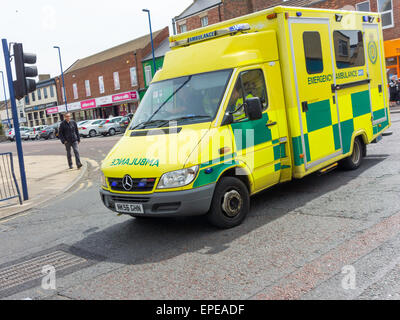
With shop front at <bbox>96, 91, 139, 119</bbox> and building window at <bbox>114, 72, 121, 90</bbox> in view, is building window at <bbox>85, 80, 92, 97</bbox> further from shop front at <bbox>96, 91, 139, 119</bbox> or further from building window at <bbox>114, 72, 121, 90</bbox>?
building window at <bbox>114, 72, 121, 90</bbox>

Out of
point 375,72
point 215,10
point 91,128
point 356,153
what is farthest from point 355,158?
point 215,10

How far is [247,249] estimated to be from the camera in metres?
4.71

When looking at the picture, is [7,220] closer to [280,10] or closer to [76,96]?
[280,10]

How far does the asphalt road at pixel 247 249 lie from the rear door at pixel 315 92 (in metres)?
0.73

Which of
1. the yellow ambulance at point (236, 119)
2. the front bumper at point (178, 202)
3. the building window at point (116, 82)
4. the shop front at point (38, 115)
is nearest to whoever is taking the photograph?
the front bumper at point (178, 202)

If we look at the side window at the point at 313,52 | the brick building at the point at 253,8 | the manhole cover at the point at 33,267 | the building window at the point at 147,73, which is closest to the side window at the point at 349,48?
the side window at the point at 313,52

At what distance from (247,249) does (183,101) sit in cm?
233

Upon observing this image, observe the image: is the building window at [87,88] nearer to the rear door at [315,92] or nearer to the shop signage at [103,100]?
the shop signage at [103,100]

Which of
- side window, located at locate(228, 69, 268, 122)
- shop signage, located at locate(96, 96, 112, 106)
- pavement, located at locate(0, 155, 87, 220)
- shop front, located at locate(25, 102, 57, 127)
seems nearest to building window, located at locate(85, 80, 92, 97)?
shop signage, located at locate(96, 96, 112, 106)

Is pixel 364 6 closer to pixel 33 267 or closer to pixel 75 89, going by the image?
pixel 33 267

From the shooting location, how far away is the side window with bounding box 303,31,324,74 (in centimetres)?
664

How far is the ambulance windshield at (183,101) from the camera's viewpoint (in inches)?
222
